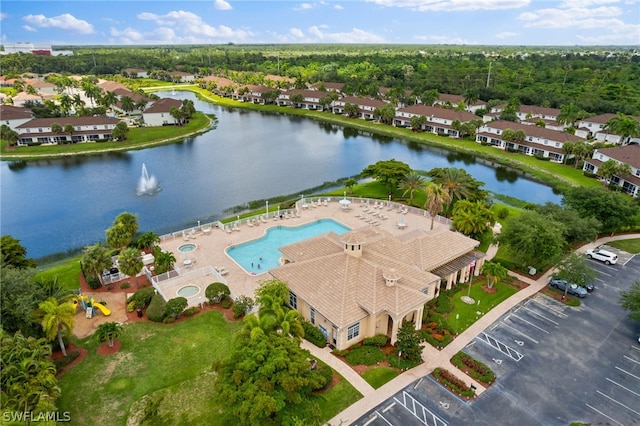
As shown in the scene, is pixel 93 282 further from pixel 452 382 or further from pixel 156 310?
pixel 452 382

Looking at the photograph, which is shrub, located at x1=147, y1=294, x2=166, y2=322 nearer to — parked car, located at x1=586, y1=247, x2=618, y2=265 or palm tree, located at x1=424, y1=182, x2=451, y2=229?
palm tree, located at x1=424, y1=182, x2=451, y2=229

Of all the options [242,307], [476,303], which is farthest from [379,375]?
[476,303]

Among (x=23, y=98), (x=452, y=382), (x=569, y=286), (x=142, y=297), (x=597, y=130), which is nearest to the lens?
(x=452, y=382)

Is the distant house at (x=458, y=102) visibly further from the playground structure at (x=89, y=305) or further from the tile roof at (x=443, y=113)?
the playground structure at (x=89, y=305)

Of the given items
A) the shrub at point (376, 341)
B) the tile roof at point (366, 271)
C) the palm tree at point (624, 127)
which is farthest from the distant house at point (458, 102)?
the shrub at point (376, 341)

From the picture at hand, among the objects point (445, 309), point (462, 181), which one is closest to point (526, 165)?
point (462, 181)

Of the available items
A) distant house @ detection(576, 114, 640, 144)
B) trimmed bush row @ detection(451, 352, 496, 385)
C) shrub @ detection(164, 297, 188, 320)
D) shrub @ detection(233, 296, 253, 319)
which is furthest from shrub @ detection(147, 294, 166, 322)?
distant house @ detection(576, 114, 640, 144)

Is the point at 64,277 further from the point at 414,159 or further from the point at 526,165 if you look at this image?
the point at 526,165
